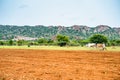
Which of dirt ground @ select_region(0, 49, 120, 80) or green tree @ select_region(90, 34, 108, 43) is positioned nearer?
dirt ground @ select_region(0, 49, 120, 80)

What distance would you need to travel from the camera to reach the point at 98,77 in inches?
545

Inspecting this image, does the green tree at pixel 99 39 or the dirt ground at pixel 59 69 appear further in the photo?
the green tree at pixel 99 39

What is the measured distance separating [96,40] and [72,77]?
307 feet

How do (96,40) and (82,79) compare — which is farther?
(96,40)

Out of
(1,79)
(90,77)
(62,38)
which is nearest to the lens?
(1,79)

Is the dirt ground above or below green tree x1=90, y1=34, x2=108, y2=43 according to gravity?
above

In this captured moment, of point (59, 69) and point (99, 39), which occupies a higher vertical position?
point (59, 69)

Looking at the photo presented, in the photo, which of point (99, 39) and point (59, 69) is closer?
point (59, 69)

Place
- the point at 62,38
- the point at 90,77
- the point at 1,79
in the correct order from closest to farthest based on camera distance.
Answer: the point at 1,79 < the point at 90,77 < the point at 62,38

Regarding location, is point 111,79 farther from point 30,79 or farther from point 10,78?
point 10,78

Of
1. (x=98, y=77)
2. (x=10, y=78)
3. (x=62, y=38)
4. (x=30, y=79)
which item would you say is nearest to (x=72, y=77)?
(x=98, y=77)

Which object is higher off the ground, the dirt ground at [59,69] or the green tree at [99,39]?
the dirt ground at [59,69]

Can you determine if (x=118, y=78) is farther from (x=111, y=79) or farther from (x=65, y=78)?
(x=65, y=78)

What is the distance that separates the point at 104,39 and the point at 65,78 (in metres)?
93.6
